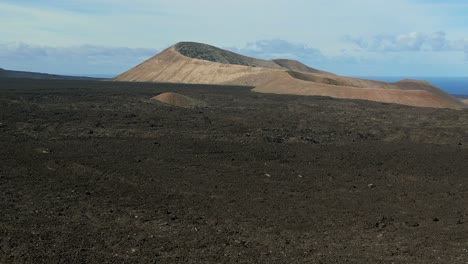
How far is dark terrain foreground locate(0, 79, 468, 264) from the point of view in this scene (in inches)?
431

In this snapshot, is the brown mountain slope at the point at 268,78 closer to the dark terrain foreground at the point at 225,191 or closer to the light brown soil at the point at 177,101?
the light brown soil at the point at 177,101

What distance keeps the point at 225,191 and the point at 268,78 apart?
75371mm

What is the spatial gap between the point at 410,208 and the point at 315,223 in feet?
10.8

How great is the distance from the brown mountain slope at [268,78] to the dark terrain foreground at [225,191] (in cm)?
2553

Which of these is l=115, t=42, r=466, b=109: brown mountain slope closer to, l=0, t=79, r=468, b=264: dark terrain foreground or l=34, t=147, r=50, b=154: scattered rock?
l=0, t=79, r=468, b=264: dark terrain foreground

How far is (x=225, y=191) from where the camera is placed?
16156 mm

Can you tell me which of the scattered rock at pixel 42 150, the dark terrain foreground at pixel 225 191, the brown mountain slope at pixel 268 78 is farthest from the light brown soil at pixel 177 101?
the scattered rock at pixel 42 150

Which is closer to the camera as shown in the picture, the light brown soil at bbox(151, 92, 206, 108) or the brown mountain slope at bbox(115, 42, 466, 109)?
the light brown soil at bbox(151, 92, 206, 108)

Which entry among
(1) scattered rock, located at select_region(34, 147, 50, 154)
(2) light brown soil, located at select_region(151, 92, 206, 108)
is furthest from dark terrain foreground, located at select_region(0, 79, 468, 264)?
(2) light brown soil, located at select_region(151, 92, 206, 108)

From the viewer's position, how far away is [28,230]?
11789 millimetres

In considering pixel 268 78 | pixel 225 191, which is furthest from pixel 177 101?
pixel 268 78

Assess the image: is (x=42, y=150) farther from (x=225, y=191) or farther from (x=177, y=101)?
(x=177, y=101)

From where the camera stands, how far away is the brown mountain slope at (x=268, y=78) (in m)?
57.3

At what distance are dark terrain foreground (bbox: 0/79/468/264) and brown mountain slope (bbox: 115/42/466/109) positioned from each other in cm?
2553
